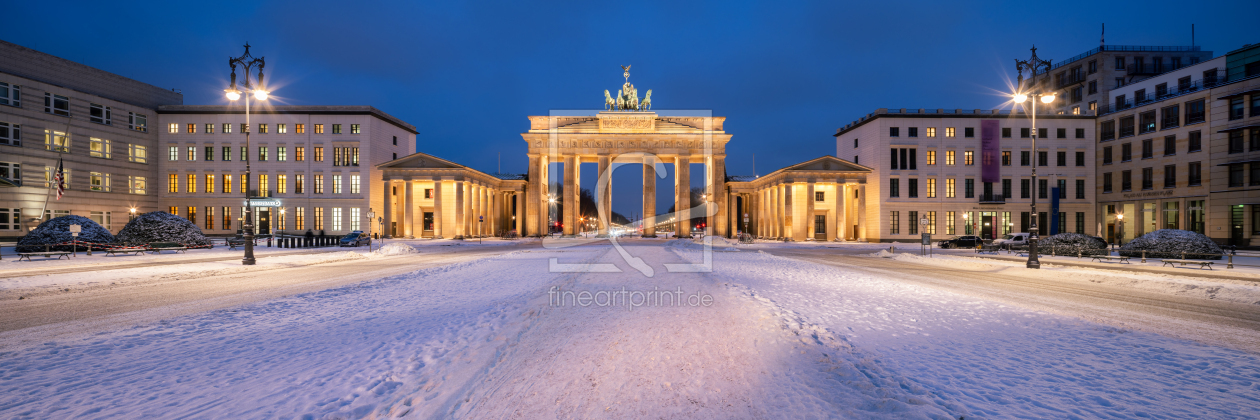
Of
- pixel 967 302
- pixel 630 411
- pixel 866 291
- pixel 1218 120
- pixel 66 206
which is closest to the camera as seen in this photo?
pixel 630 411

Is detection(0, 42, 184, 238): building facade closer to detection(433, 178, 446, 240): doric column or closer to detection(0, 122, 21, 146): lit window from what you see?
detection(0, 122, 21, 146): lit window

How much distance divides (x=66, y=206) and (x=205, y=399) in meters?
60.1

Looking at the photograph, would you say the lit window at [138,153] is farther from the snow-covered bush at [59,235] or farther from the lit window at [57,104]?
the snow-covered bush at [59,235]

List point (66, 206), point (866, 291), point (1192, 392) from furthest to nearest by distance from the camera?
1. point (66, 206)
2. point (866, 291)
3. point (1192, 392)

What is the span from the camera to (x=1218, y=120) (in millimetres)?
38438

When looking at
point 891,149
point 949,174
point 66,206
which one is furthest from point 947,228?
point 66,206

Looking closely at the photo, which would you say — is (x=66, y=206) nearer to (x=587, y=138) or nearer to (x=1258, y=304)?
(x=587, y=138)

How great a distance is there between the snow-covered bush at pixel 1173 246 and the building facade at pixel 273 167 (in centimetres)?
6215

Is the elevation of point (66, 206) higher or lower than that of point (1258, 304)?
higher

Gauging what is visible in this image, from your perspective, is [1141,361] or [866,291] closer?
[1141,361]

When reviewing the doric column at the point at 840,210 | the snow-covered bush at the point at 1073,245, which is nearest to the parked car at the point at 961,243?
the snow-covered bush at the point at 1073,245

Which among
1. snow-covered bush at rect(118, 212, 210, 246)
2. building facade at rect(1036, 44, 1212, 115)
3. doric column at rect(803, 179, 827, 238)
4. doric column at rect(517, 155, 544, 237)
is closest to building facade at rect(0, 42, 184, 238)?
snow-covered bush at rect(118, 212, 210, 246)

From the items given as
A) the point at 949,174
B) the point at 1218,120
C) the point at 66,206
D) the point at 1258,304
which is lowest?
the point at 1258,304

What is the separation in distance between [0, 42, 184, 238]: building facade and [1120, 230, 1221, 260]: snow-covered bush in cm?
7354
